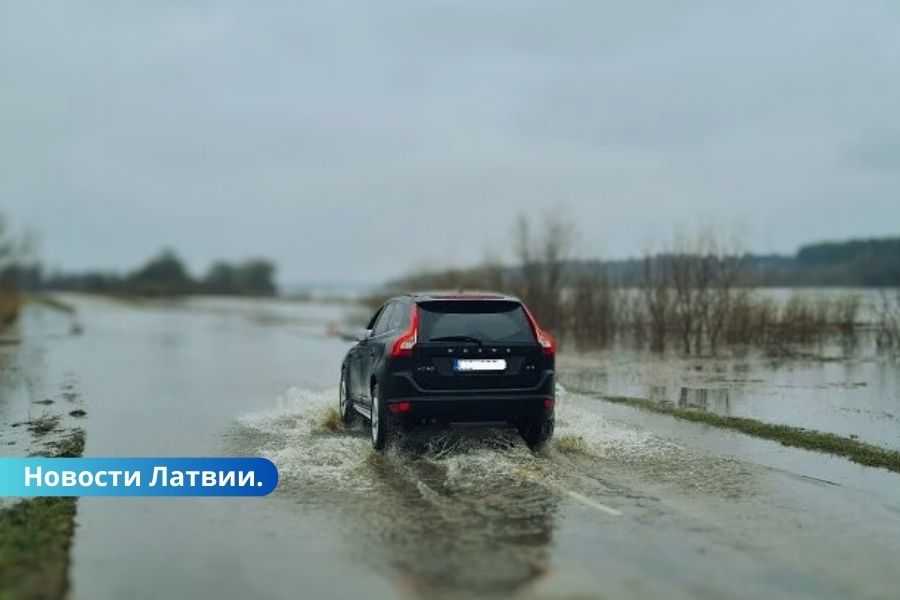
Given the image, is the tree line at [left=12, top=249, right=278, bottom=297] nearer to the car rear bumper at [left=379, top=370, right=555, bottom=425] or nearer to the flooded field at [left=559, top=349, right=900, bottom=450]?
the flooded field at [left=559, top=349, right=900, bottom=450]

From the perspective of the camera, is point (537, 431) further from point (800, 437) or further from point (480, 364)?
point (800, 437)

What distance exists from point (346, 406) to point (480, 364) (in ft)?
11.9

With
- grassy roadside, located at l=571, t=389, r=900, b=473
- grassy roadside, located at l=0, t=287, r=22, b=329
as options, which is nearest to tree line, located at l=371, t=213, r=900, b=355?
grassy roadside, located at l=571, t=389, r=900, b=473

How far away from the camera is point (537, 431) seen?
1066cm

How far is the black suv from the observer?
33.5 ft

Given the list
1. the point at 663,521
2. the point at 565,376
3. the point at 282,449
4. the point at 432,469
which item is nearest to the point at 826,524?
the point at 663,521

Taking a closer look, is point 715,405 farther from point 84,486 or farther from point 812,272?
point 812,272

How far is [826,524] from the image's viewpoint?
7.44 metres

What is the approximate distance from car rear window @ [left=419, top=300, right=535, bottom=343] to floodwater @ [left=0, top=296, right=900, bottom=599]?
1.27m

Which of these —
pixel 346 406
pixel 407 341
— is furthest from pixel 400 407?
pixel 346 406

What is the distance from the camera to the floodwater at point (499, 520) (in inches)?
234

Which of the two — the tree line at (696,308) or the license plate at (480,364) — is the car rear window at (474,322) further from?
the tree line at (696,308)

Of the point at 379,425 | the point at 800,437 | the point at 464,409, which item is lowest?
the point at 800,437

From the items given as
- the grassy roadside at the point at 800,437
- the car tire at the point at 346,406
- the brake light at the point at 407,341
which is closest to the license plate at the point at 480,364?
the brake light at the point at 407,341
